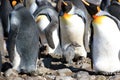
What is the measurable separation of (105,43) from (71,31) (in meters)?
1.36

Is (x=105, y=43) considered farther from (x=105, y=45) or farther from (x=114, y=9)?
(x=114, y=9)

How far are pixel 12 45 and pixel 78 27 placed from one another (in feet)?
5.22

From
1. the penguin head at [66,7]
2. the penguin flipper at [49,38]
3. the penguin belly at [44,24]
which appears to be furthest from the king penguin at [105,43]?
the penguin belly at [44,24]

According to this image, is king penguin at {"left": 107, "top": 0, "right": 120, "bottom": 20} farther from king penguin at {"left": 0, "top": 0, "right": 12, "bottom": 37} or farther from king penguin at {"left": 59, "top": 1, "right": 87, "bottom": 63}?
king penguin at {"left": 0, "top": 0, "right": 12, "bottom": 37}

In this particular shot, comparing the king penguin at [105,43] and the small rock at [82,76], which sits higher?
the king penguin at [105,43]

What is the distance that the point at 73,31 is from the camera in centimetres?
1014

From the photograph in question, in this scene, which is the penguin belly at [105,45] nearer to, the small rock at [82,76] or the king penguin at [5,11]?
the small rock at [82,76]

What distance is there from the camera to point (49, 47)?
10844 mm

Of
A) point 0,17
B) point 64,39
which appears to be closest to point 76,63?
point 64,39

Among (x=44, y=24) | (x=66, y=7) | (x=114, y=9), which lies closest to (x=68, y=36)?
(x=66, y=7)

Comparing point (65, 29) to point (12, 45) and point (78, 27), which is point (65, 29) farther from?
point (12, 45)

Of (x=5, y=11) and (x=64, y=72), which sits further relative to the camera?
(x=5, y=11)

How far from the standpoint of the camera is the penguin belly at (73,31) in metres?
9.94

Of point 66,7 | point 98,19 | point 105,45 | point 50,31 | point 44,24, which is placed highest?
point 66,7
